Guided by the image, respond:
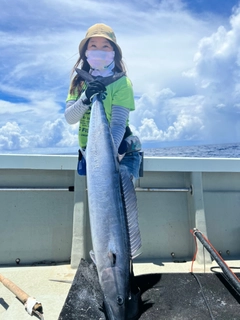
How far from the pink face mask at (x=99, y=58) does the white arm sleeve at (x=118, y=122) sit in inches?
13.6

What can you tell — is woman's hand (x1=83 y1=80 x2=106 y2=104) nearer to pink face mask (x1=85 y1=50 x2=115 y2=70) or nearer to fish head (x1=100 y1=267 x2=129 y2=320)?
pink face mask (x1=85 y1=50 x2=115 y2=70)

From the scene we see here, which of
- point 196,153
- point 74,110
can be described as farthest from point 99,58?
point 196,153

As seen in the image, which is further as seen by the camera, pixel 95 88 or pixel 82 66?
pixel 82 66

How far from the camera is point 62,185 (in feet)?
10.4

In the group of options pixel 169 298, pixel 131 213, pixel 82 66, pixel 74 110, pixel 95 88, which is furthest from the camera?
pixel 82 66

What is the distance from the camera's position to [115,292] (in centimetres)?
113

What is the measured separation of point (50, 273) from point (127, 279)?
1.76 m

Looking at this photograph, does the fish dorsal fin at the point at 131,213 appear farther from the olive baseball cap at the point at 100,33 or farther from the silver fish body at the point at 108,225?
the olive baseball cap at the point at 100,33

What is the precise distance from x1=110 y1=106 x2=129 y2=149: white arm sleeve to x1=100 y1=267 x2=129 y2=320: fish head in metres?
0.95

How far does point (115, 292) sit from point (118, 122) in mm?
1160

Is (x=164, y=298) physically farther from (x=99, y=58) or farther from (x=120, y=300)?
(x=99, y=58)

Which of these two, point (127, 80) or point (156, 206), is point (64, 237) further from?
point (127, 80)

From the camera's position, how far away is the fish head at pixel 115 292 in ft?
3.72

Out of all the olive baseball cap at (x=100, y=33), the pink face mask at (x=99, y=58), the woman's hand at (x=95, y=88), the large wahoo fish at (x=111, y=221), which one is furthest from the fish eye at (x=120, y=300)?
the olive baseball cap at (x=100, y=33)
